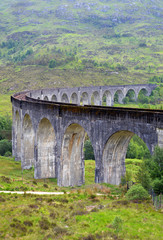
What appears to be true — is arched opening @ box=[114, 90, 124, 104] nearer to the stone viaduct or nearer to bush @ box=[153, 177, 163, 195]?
the stone viaduct

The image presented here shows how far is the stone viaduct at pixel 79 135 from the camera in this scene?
23.3m

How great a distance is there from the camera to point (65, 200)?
2438 cm

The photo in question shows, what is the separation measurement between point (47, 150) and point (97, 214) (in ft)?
69.5

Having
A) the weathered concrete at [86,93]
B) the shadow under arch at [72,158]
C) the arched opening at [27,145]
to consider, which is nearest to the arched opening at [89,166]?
the shadow under arch at [72,158]

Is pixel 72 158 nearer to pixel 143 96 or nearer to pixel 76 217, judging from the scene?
pixel 76 217

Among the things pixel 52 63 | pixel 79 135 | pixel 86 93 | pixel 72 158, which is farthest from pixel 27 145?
pixel 52 63

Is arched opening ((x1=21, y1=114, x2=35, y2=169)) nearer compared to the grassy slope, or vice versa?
the grassy slope

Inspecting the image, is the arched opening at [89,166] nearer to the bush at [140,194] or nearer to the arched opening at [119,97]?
the bush at [140,194]

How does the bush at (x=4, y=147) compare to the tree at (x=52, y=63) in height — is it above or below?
below

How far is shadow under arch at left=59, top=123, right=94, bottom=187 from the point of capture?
3291 centimetres

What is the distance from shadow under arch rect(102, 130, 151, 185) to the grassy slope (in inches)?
87.7

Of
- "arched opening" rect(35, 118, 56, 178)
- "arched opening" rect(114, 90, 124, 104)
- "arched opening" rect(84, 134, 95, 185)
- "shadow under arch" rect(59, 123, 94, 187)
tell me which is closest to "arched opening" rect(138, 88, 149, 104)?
"arched opening" rect(114, 90, 124, 104)

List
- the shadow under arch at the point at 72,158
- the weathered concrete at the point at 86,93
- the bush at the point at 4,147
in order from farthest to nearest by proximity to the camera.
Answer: the weathered concrete at the point at 86,93 < the bush at the point at 4,147 < the shadow under arch at the point at 72,158

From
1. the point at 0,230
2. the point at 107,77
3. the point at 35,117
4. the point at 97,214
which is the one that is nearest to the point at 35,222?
the point at 0,230
